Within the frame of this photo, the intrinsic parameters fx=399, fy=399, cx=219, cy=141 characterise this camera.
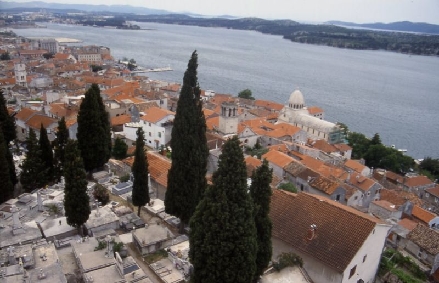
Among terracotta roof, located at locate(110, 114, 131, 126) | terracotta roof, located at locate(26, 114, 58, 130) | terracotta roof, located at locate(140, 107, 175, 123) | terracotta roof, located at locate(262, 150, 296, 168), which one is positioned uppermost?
terracotta roof, located at locate(140, 107, 175, 123)

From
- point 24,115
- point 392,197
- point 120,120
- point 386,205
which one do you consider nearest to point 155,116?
point 120,120

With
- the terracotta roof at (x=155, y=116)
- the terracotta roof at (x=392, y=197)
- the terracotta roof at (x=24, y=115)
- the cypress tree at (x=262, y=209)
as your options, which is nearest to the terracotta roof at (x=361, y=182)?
the terracotta roof at (x=392, y=197)

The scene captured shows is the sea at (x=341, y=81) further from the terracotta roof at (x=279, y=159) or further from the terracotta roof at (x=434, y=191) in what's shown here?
the terracotta roof at (x=279, y=159)

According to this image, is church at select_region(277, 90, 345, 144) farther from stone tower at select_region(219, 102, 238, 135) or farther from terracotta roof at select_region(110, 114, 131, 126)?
terracotta roof at select_region(110, 114, 131, 126)

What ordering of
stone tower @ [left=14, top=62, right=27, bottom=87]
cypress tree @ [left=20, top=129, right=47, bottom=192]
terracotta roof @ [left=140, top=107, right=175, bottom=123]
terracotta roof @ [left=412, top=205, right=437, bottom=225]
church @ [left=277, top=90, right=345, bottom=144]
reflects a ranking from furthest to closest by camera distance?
stone tower @ [left=14, top=62, right=27, bottom=87] < church @ [left=277, top=90, right=345, bottom=144] < terracotta roof @ [left=140, top=107, right=175, bottom=123] < terracotta roof @ [left=412, top=205, right=437, bottom=225] < cypress tree @ [left=20, top=129, right=47, bottom=192]

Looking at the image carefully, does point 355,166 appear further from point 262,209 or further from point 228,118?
point 262,209

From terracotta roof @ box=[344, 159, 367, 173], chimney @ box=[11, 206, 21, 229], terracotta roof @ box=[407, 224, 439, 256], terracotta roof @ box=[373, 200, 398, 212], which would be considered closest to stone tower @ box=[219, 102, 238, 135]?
terracotta roof @ box=[344, 159, 367, 173]

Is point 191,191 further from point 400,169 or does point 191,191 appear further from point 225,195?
point 400,169
